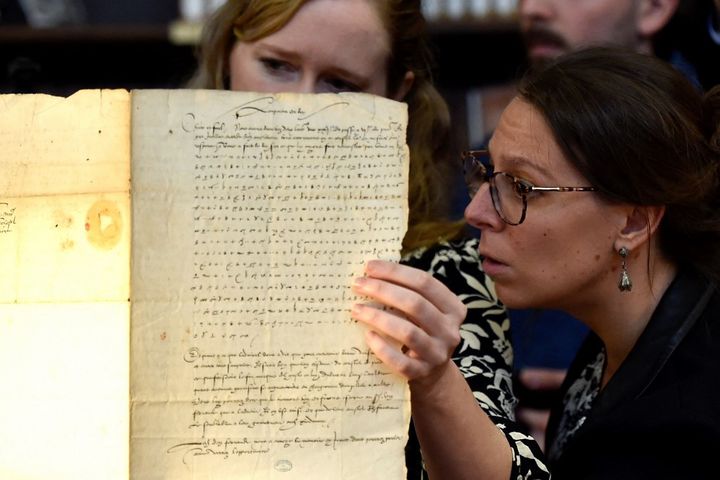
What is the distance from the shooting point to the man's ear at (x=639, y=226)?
5.14 ft

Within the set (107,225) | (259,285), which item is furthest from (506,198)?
(107,225)

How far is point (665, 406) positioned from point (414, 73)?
0.65 metres

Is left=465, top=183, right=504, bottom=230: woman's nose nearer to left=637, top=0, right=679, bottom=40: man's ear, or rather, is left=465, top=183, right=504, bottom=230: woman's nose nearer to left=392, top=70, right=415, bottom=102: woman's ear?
left=392, top=70, right=415, bottom=102: woman's ear

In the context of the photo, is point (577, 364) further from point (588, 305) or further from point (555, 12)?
point (555, 12)

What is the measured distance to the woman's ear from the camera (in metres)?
Answer: 1.69

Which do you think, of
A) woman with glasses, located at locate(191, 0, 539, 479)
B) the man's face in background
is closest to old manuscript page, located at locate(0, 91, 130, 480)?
woman with glasses, located at locate(191, 0, 539, 479)

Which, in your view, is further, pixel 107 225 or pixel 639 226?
pixel 639 226

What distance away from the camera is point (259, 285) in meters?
1.14

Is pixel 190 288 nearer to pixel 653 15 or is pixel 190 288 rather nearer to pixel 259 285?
pixel 259 285

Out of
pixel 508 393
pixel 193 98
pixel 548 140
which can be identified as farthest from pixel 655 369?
pixel 193 98

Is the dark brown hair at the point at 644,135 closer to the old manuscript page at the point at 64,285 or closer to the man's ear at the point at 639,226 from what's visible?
the man's ear at the point at 639,226

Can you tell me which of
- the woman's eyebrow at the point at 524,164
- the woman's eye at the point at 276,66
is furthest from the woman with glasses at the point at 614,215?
the woman's eye at the point at 276,66

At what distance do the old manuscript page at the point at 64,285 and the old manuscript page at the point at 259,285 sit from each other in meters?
0.02

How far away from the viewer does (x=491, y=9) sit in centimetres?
318
